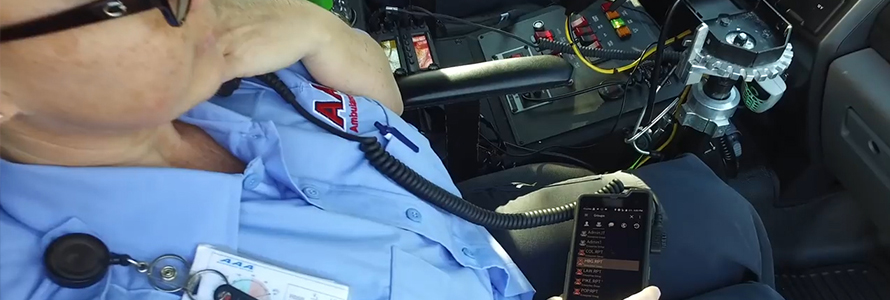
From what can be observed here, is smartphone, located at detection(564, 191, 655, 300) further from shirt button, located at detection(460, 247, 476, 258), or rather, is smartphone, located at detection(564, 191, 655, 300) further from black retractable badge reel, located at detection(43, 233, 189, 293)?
black retractable badge reel, located at detection(43, 233, 189, 293)

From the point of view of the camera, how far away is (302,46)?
0.88 meters

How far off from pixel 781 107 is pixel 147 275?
3.75ft

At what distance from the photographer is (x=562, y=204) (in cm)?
101

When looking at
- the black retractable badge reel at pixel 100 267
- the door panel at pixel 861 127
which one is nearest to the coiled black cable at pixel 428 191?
the black retractable badge reel at pixel 100 267

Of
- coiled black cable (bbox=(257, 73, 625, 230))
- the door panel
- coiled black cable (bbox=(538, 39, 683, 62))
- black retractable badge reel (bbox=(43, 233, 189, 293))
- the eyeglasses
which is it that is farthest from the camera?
coiled black cable (bbox=(538, 39, 683, 62))

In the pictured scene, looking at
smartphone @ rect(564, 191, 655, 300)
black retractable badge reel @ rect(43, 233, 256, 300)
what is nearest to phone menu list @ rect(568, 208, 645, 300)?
smartphone @ rect(564, 191, 655, 300)

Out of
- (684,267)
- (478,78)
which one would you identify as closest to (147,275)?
(478,78)

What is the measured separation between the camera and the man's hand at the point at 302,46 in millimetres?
816

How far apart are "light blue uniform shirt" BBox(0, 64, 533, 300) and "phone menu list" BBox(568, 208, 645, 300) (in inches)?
3.1

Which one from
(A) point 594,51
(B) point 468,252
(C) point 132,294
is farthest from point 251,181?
(A) point 594,51

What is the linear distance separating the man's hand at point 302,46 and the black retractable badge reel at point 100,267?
0.74ft

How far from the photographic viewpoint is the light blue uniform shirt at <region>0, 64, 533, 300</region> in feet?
2.10

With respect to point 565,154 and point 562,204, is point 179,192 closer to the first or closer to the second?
point 562,204

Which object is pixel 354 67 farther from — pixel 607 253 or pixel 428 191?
pixel 607 253
